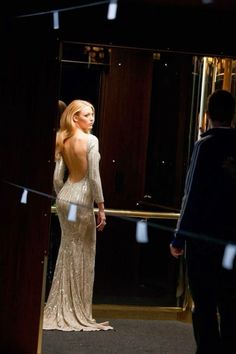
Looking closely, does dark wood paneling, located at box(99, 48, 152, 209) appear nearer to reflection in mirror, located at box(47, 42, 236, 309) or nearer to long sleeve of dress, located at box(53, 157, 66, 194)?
reflection in mirror, located at box(47, 42, 236, 309)

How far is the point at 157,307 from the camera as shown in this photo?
23.1 feet

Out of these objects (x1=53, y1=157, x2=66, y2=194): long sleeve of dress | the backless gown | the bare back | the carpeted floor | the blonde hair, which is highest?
the blonde hair

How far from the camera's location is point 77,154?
6379 millimetres

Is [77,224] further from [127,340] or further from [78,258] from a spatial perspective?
[127,340]

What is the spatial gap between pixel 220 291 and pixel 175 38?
1615 millimetres

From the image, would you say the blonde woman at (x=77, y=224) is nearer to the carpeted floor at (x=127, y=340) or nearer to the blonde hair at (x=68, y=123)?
the blonde hair at (x=68, y=123)

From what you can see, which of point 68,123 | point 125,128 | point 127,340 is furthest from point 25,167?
point 125,128

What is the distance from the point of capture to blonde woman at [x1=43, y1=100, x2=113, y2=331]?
6.34m

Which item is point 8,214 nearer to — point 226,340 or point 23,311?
point 23,311

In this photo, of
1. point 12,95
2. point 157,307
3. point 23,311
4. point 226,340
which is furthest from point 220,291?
point 157,307

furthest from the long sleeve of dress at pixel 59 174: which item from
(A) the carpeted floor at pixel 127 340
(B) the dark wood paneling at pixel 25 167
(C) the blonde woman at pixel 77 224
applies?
(B) the dark wood paneling at pixel 25 167

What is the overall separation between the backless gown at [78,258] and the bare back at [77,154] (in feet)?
0.13

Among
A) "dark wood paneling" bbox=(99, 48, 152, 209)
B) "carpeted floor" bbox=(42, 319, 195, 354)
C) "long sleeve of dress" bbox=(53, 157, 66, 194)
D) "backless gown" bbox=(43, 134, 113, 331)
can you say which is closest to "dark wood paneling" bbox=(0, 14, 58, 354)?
"carpeted floor" bbox=(42, 319, 195, 354)

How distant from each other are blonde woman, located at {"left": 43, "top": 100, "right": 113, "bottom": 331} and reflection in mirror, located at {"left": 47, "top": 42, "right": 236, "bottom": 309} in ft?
2.45
